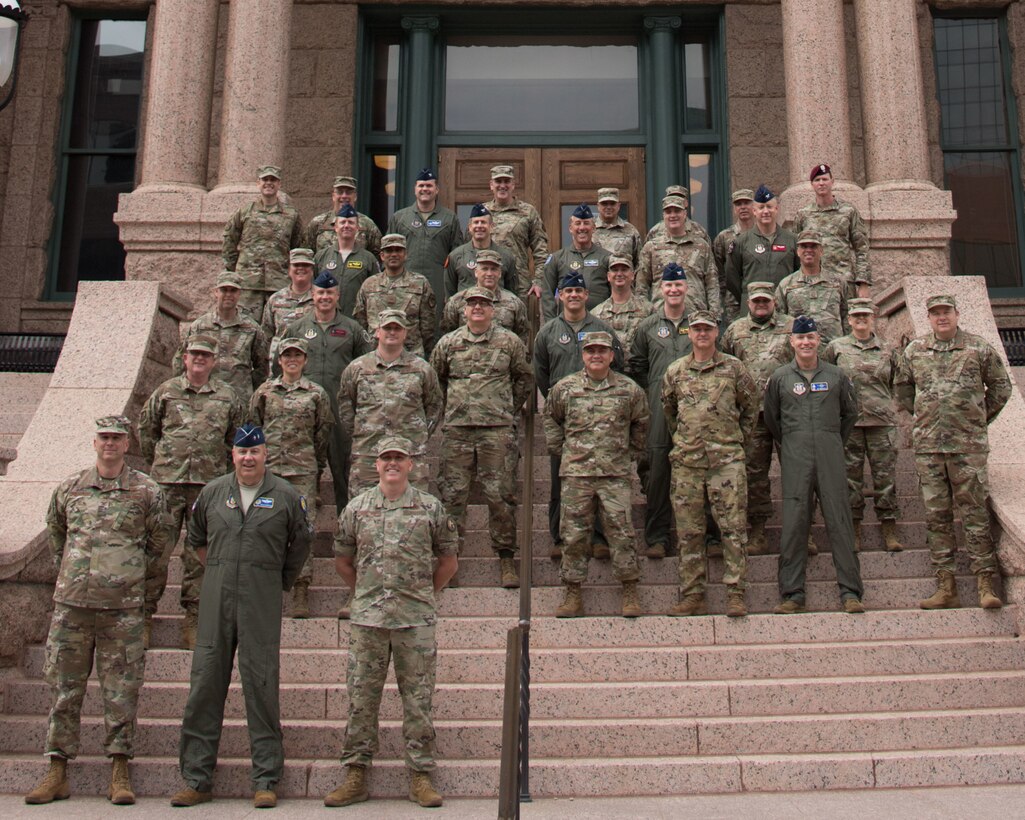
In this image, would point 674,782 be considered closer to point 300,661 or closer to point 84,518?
point 300,661

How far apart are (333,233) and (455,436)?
136 inches

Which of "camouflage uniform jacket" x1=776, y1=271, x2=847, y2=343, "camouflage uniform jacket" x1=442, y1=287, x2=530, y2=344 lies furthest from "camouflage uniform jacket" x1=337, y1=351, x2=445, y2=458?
"camouflage uniform jacket" x1=776, y1=271, x2=847, y2=343

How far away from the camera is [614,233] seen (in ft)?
36.3

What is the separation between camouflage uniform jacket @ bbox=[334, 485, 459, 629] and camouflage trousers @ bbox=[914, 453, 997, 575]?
11.5ft

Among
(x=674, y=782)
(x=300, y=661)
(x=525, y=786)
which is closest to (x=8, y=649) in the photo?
(x=300, y=661)

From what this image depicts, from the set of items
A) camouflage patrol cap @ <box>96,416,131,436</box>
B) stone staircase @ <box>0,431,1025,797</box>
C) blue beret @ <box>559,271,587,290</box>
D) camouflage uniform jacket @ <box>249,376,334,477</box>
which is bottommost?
stone staircase @ <box>0,431,1025,797</box>

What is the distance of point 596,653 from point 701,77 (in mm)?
10659

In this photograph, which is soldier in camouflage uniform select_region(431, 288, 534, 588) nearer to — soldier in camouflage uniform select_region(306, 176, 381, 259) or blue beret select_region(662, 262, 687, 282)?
blue beret select_region(662, 262, 687, 282)

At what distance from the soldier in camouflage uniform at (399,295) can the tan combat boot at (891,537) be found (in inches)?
155

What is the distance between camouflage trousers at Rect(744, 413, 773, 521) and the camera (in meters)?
9.02

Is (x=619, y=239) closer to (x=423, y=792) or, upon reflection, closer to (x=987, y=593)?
(x=987, y=593)

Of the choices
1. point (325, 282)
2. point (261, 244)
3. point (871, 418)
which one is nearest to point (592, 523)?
point (871, 418)

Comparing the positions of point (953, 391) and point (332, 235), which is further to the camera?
point (332, 235)

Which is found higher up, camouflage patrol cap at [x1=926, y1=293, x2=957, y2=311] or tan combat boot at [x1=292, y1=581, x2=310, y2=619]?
camouflage patrol cap at [x1=926, y1=293, x2=957, y2=311]
